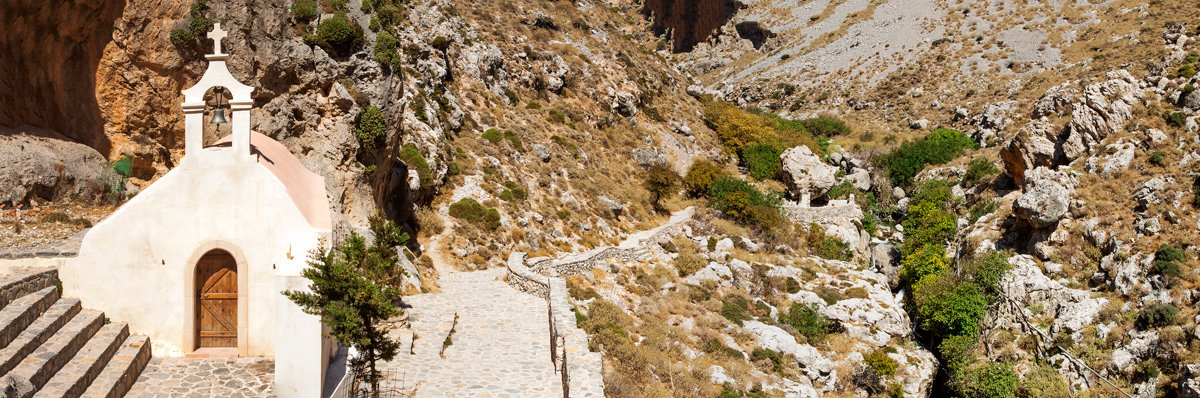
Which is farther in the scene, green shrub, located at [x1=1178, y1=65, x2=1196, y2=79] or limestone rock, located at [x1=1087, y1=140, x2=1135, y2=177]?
green shrub, located at [x1=1178, y1=65, x2=1196, y2=79]

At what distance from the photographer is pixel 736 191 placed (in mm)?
42938

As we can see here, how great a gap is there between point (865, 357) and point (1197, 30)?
148ft

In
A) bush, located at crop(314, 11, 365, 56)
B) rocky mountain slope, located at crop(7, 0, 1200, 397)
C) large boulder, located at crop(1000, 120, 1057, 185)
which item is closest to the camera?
rocky mountain slope, located at crop(7, 0, 1200, 397)

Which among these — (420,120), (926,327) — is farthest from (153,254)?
(926,327)

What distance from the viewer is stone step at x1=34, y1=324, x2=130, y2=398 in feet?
28.4

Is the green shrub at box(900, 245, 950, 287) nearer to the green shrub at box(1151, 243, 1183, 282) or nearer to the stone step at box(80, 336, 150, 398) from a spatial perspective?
the green shrub at box(1151, 243, 1183, 282)

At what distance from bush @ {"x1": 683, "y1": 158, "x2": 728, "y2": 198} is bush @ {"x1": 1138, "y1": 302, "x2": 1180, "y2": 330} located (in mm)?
25268

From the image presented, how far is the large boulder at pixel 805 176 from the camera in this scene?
47.3 meters

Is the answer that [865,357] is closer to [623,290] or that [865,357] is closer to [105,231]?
[623,290]

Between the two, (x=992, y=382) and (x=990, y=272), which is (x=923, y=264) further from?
(x=992, y=382)

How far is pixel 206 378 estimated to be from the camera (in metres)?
10.6

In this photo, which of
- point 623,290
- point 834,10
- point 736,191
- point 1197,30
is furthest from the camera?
point 834,10

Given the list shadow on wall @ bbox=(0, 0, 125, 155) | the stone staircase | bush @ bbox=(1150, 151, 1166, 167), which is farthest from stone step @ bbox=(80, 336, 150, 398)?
bush @ bbox=(1150, 151, 1166, 167)

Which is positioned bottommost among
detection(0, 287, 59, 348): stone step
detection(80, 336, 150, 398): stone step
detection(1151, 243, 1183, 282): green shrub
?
detection(1151, 243, 1183, 282): green shrub
